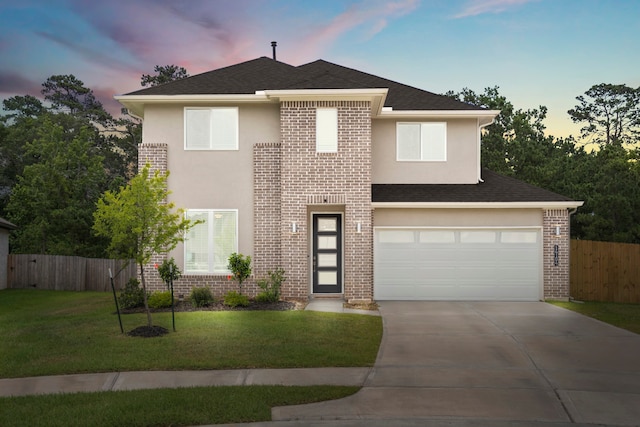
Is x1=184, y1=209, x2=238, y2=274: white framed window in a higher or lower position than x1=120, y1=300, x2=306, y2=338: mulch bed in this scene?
higher

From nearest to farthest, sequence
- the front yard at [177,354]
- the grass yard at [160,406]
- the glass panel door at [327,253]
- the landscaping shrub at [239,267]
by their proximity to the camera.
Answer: the grass yard at [160,406] → the front yard at [177,354] → the landscaping shrub at [239,267] → the glass panel door at [327,253]

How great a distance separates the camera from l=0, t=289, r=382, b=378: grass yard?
369 inches

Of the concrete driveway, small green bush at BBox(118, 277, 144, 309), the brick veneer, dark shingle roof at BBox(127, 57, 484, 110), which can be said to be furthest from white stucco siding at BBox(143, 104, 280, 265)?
the brick veneer

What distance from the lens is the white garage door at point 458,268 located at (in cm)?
Answer: 1784

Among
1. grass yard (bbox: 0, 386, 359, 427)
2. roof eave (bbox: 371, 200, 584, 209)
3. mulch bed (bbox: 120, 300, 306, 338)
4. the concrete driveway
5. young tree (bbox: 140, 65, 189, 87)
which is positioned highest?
young tree (bbox: 140, 65, 189, 87)

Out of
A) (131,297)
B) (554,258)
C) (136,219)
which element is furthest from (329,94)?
(554,258)

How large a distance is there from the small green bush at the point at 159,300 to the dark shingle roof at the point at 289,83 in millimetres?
5912

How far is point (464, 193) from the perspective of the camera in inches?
720

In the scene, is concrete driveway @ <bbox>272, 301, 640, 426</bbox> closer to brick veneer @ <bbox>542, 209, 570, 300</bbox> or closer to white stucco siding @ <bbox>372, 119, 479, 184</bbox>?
brick veneer @ <bbox>542, 209, 570, 300</bbox>

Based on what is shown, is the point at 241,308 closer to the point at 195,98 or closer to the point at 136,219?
the point at 136,219

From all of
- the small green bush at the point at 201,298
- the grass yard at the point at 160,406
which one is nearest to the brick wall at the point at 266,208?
the small green bush at the point at 201,298

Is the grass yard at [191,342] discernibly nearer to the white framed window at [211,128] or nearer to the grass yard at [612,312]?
the white framed window at [211,128]

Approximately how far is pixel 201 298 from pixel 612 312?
36.1ft

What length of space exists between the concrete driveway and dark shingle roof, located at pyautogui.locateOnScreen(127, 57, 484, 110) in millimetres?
7339
